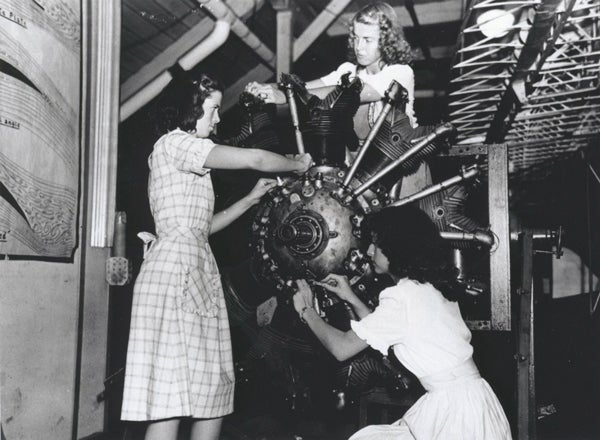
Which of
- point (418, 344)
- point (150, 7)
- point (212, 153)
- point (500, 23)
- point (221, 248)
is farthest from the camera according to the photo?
point (150, 7)

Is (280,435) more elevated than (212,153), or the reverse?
(212,153)

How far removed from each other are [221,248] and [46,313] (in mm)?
1041

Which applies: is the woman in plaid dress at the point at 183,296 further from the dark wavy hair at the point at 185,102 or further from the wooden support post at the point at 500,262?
the wooden support post at the point at 500,262

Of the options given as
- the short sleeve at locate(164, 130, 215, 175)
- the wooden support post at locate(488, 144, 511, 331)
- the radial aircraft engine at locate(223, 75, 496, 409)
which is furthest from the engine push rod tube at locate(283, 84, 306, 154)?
the wooden support post at locate(488, 144, 511, 331)

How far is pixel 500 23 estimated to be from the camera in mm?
4223

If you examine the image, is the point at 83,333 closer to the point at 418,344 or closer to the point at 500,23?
the point at 418,344

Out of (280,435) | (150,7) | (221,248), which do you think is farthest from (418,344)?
(150,7)

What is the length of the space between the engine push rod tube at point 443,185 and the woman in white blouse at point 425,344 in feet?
1.76

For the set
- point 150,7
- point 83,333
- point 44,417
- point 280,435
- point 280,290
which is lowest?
point 280,435

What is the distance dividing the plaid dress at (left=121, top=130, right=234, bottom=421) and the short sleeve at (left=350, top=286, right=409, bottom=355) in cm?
66

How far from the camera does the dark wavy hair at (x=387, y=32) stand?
3.30 meters

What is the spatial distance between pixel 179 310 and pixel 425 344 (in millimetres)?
1011

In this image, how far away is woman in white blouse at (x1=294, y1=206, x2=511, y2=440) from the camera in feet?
7.32

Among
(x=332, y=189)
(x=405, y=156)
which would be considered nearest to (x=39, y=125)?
(x=332, y=189)
